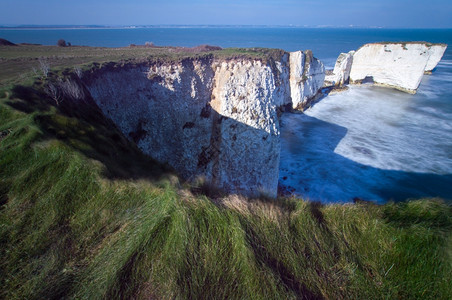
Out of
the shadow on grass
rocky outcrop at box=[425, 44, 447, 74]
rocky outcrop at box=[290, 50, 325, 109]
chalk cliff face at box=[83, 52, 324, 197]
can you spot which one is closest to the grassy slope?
the shadow on grass

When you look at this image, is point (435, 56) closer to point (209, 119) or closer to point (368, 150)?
point (368, 150)

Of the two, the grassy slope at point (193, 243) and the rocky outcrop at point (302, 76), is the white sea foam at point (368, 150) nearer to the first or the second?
the rocky outcrop at point (302, 76)

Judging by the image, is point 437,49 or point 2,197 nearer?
point 2,197

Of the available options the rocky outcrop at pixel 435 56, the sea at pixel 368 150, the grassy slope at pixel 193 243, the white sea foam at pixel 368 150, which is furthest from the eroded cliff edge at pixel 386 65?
the grassy slope at pixel 193 243

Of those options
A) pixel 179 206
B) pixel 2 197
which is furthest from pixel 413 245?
pixel 2 197

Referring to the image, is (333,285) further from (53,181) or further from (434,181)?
(434,181)

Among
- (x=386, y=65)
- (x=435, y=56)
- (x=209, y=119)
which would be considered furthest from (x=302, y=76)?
(x=435, y=56)

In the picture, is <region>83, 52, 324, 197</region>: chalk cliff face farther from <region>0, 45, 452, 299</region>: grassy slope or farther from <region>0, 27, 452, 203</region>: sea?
<region>0, 45, 452, 299</region>: grassy slope
